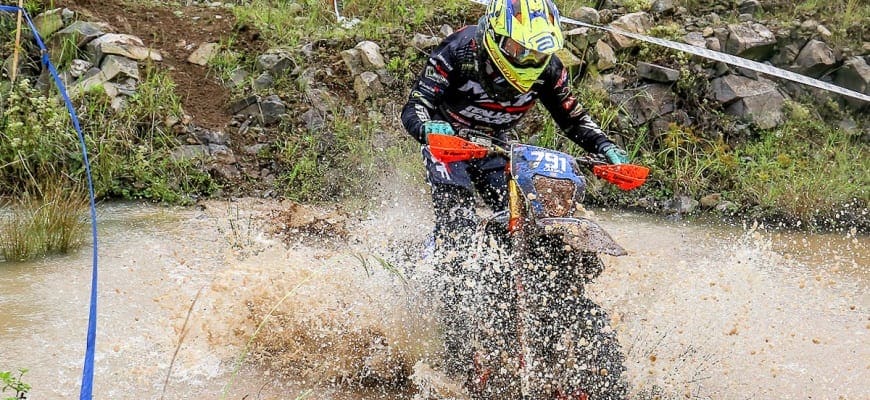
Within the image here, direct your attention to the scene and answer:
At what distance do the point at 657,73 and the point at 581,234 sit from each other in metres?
4.64

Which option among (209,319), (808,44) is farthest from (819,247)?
(209,319)

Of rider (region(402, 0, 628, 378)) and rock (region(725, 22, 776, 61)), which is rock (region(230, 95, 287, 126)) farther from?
rock (region(725, 22, 776, 61))

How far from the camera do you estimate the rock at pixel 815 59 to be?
25.4 feet

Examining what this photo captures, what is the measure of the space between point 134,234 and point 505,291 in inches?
123

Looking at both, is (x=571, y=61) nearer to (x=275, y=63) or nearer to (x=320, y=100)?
(x=320, y=100)

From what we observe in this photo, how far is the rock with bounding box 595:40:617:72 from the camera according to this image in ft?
24.4

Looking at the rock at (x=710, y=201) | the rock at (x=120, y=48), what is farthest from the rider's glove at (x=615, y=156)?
the rock at (x=120, y=48)

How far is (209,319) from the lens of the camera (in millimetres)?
3992

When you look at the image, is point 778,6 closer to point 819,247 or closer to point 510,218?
point 819,247

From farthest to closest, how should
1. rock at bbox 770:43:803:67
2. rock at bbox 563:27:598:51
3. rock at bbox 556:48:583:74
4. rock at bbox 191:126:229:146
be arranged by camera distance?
rock at bbox 770:43:803:67
rock at bbox 563:27:598:51
rock at bbox 556:48:583:74
rock at bbox 191:126:229:146

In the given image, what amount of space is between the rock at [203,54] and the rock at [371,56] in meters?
1.32

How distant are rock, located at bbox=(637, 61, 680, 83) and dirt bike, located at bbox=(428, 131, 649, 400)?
13.3 feet

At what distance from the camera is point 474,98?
13.9ft

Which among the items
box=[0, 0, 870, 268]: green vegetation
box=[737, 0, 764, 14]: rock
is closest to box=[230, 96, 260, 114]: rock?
box=[0, 0, 870, 268]: green vegetation
